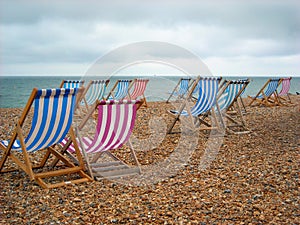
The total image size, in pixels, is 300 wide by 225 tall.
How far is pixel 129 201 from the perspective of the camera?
3186 millimetres

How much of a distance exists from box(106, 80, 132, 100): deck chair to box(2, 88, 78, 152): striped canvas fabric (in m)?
6.19

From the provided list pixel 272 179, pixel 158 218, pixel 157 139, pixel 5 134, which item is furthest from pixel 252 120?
pixel 158 218

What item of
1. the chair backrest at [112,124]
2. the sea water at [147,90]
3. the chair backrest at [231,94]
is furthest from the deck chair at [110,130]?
the chair backrest at [231,94]

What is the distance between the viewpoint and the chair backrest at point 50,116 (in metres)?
3.30

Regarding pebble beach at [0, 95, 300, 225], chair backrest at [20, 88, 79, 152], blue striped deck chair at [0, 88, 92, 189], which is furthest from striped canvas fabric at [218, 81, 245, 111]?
chair backrest at [20, 88, 79, 152]

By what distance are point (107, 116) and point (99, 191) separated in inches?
28.4

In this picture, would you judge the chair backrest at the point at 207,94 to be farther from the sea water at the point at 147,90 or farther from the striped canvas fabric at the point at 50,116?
the striped canvas fabric at the point at 50,116

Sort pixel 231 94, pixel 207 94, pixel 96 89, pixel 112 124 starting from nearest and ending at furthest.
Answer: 1. pixel 112 124
2. pixel 207 94
3. pixel 231 94
4. pixel 96 89

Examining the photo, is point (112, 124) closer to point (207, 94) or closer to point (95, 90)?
point (207, 94)

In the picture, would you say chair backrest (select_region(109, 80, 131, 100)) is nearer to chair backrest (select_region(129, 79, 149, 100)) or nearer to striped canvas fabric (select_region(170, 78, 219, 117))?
chair backrest (select_region(129, 79, 149, 100))

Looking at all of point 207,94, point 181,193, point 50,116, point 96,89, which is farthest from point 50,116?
point 96,89

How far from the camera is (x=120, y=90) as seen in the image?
32.9 feet

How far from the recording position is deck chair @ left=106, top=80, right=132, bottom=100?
984 cm

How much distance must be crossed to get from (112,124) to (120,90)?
637cm
